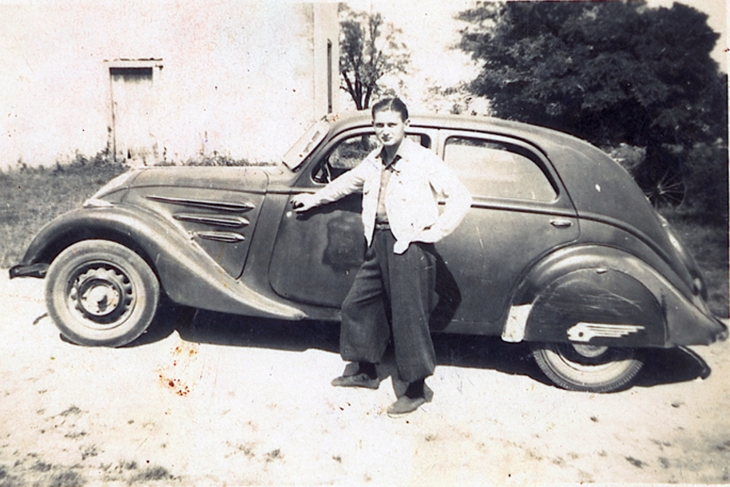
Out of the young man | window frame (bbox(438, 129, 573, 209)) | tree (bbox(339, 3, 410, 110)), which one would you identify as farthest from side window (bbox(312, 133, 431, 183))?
tree (bbox(339, 3, 410, 110))

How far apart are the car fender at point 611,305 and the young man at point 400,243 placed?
72 cm

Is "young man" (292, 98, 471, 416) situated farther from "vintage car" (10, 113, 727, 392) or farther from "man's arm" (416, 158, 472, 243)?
"vintage car" (10, 113, 727, 392)

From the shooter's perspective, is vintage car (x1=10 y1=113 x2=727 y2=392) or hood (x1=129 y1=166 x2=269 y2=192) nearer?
vintage car (x1=10 y1=113 x2=727 y2=392)

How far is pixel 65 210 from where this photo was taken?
257 inches

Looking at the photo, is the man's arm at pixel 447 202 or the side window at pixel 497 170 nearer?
the man's arm at pixel 447 202

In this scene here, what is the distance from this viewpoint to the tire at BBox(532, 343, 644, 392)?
3.38 m

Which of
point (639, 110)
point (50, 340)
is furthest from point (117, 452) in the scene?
point (639, 110)

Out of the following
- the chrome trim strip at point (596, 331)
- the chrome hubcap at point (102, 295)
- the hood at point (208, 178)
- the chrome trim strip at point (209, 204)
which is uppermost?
the hood at point (208, 178)

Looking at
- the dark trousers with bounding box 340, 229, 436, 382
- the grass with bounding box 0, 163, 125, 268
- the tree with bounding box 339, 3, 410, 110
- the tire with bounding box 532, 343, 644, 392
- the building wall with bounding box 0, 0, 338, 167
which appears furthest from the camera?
the tree with bounding box 339, 3, 410, 110

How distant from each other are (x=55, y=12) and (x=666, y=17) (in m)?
8.63

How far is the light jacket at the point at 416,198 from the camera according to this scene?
2895mm

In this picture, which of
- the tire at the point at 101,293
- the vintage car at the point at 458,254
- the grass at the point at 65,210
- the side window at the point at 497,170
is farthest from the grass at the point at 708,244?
the tire at the point at 101,293

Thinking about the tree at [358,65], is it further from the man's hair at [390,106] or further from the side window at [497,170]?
the man's hair at [390,106]

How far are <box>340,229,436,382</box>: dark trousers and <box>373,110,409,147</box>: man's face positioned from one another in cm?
50
